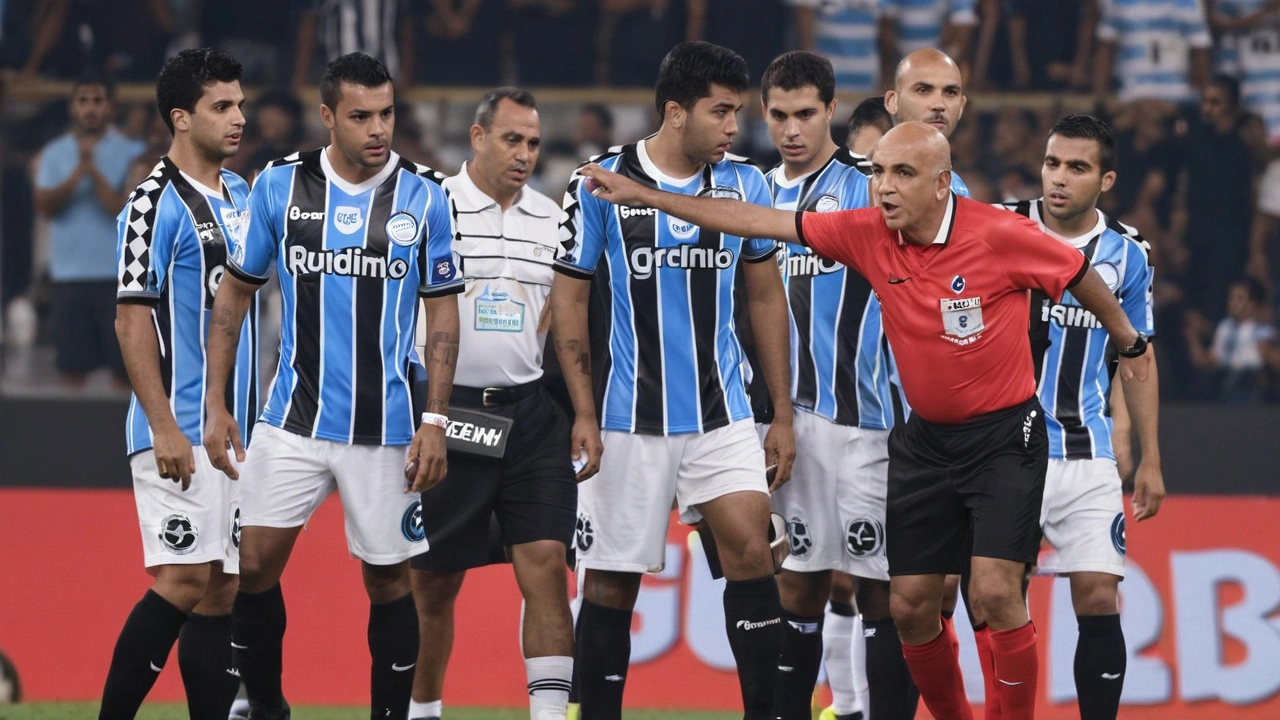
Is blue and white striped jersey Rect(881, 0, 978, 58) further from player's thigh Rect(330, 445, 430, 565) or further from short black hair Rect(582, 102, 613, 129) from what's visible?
player's thigh Rect(330, 445, 430, 565)

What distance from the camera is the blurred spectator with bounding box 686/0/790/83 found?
35.6ft

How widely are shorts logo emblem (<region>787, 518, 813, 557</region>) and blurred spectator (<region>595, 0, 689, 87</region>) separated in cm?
505

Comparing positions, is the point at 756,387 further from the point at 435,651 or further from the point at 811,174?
the point at 435,651

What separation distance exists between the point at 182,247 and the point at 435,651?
193 cm

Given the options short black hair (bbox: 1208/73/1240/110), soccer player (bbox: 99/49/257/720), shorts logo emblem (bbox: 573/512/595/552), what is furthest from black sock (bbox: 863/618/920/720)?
short black hair (bbox: 1208/73/1240/110)

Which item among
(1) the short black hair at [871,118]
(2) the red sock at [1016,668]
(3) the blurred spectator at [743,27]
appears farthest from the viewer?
(3) the blurred spectator at [743,27]

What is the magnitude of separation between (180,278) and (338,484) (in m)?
0.85

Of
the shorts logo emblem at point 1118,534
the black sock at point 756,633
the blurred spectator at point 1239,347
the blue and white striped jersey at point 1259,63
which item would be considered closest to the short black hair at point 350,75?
the black sock at point 756,633

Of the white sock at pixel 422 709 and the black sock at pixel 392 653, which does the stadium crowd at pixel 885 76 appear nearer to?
the white sock at pixel 422 709

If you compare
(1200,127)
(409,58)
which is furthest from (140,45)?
(1200,127)

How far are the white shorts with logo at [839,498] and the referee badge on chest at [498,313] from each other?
1.12m

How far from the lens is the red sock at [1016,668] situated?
18.2 feet

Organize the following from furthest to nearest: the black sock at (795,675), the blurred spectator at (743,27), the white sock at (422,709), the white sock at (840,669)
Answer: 1. the blurred spectator at (743,27)
2. the white sock at (840,669)
3. the white sock at (422,709)
4. the black sock at (795,675)

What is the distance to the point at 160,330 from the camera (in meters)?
5.62
